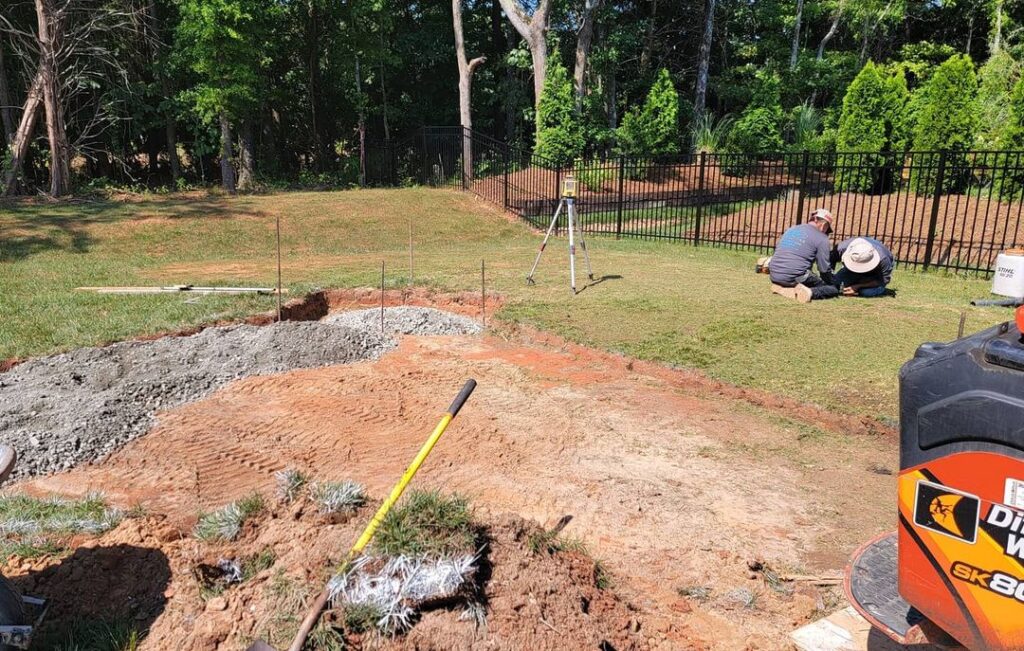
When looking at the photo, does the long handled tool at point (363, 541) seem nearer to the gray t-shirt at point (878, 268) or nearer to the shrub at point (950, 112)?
the gray t-shirt at point (878, 268)

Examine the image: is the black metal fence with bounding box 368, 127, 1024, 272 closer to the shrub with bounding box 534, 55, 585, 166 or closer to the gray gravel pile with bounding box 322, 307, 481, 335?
the shrub with bounding box 534, 55, 585, 166

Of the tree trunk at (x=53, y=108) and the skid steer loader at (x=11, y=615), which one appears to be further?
the tree trunk at (x=53, y=108)

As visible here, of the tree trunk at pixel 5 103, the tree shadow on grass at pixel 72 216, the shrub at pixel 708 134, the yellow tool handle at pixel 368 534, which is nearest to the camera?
the yellow tool handle at pixel 368 534

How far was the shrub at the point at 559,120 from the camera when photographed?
70.6ft

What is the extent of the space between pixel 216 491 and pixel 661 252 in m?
11.7

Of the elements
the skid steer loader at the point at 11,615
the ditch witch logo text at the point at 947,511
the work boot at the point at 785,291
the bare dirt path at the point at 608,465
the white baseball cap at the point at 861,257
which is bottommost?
the bare dirt path at the point at 608,465

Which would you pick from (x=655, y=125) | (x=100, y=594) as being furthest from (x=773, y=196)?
(x=100, y=594)

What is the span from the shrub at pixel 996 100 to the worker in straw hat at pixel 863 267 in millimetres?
8986

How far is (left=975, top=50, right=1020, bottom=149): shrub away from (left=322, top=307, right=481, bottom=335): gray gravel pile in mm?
14199

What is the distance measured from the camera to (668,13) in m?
28.8

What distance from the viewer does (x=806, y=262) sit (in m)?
9.55

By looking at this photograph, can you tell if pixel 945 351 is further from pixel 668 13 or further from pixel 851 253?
pixel 668 13

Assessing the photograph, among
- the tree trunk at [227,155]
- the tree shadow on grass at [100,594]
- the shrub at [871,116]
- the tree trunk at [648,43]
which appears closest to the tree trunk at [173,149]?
the tree trunk at [227,155]

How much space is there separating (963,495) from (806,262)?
806 cm
